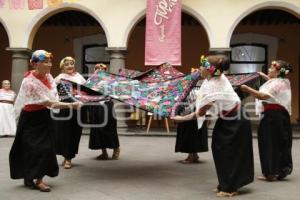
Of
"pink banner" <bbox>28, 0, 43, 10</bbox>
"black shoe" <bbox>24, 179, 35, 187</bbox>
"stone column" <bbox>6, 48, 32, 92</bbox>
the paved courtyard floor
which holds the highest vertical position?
"pink banner" <bbox>28, 0, 43, 10</bbox>

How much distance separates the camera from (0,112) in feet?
39.2

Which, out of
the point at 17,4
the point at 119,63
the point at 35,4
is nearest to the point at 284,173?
the point at 119,63

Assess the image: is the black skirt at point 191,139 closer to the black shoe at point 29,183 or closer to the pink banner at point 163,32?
the black shoe at point 29,183

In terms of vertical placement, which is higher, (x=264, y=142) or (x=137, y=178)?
(x=264, y=142)

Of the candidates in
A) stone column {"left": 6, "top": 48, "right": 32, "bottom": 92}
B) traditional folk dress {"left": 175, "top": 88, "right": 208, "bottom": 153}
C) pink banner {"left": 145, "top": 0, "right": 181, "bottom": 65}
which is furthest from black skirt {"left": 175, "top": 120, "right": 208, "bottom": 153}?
stone column {"left": 6, "top": 48, "right": 32, "bottom": 92}

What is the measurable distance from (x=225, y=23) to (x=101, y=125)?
20.7 feet

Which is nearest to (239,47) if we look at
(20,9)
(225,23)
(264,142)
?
(225,23)

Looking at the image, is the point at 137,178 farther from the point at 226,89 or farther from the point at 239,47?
the point at 239,47

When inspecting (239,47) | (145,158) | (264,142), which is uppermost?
(239,47)

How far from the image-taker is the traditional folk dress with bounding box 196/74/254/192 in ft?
16.1

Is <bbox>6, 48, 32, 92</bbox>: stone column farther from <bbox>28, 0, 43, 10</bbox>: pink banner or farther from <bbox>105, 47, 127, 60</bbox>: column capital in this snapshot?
<bbox>105, 47, 127, 60</bbox>: column capital

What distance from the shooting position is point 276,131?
5836mm

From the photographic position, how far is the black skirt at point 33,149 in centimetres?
509

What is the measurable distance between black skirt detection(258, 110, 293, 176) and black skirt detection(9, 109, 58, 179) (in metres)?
2.68
